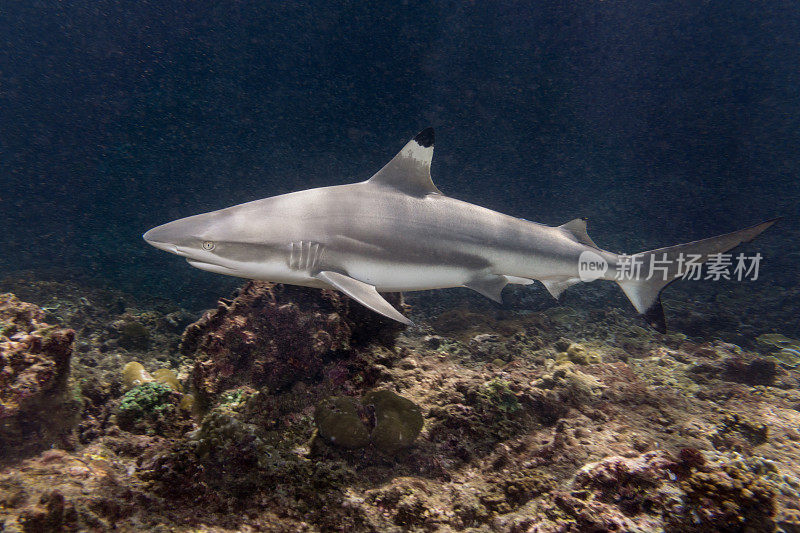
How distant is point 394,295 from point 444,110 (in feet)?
86.1

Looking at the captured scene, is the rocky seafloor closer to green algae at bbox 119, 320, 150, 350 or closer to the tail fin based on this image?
the tail fin

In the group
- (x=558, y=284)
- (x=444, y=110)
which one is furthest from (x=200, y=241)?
(x=444, y=110)

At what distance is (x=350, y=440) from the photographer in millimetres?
2822

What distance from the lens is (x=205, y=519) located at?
6.53ft

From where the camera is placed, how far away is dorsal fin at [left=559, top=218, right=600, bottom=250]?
17.2 feet

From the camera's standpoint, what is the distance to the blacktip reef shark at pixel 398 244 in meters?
3.63

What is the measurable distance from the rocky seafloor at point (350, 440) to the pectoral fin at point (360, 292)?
1.44 ft

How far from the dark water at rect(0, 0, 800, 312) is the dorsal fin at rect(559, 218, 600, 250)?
21.0 meters

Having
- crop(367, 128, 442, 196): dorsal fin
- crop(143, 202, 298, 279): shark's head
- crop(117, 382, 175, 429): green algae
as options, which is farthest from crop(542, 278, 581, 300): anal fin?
crop(117, 382, 175, 429): green algae

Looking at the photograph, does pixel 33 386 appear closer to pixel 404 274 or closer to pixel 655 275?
pixel 404 274

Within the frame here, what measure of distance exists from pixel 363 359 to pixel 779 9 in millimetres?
40563

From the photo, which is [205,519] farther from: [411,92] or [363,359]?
[411,92]

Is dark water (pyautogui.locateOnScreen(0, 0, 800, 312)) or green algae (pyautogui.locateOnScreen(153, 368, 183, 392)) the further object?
dark water (pyautogui.locateOnScreen(0, 0, 800, 312))

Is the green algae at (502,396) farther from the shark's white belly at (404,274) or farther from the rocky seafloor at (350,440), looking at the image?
the shark's white belly at (404,274)
